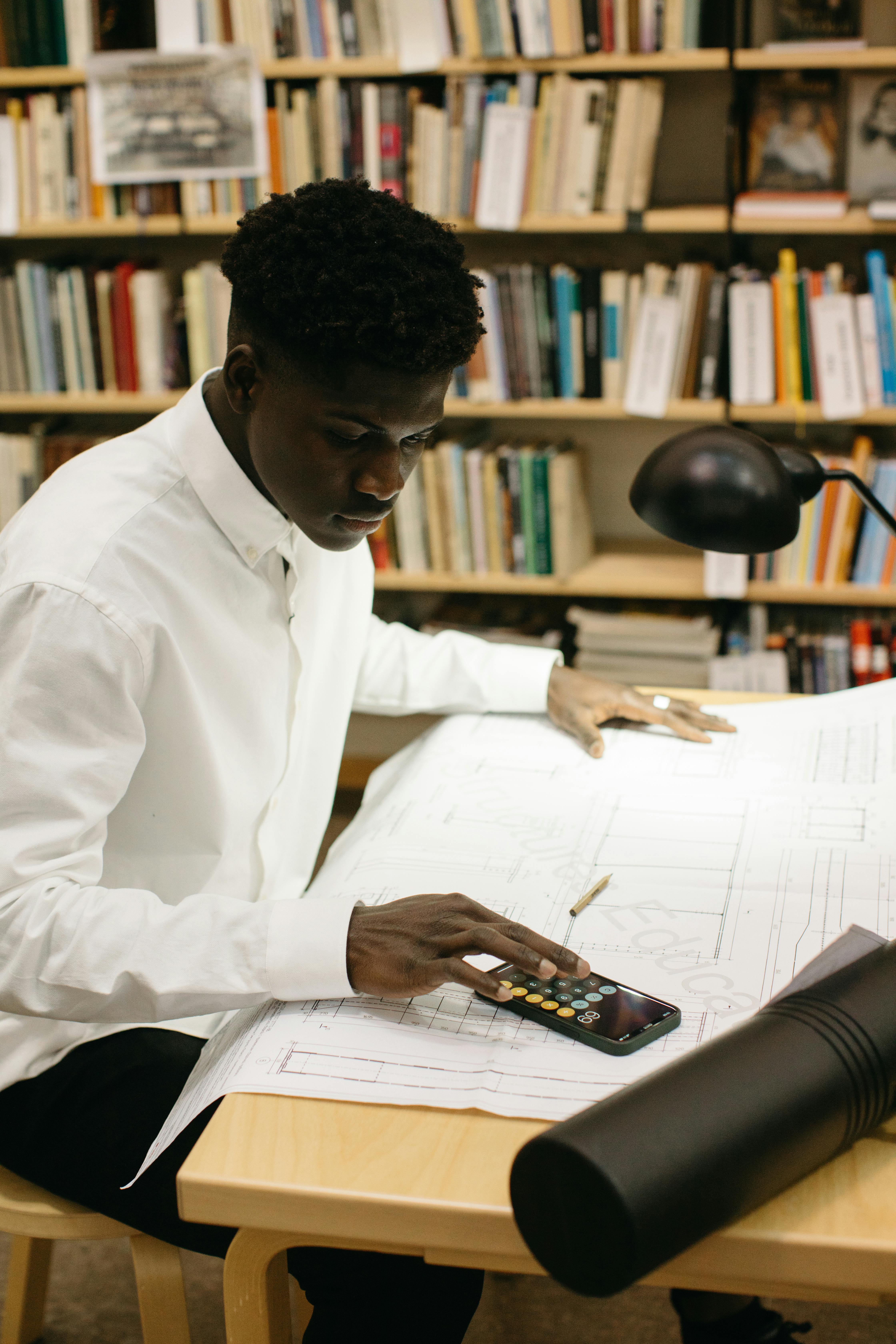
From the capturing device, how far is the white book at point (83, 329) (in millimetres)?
2559

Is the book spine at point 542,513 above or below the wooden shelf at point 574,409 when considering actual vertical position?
below

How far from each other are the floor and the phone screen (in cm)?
73

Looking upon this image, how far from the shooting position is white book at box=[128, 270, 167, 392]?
253 centimetres

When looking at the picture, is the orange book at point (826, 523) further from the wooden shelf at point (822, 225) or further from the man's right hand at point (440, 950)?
the man's right hand at point (440, 950)

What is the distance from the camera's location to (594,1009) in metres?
0.76

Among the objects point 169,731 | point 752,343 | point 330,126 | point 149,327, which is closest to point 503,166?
point 330,126

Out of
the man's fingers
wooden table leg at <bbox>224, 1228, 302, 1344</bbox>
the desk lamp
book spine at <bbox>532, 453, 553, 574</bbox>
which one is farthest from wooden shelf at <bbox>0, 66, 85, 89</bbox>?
wooden table leg at <bbox>224, 1228, 302, 1344</bbox>

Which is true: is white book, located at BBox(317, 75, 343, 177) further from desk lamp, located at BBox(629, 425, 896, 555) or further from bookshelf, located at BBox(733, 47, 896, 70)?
desk lamp, located at BBox(629, 425, 896, 555)

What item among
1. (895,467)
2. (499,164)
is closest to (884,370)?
(895,467)

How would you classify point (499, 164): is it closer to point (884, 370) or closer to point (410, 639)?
point (884, 370)

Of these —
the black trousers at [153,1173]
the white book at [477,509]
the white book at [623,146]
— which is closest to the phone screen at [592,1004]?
the black trousers at [153,1173]

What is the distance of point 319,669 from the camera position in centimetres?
130

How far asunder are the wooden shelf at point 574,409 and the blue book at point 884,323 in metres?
0.31

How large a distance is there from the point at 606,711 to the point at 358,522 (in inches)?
16.1
